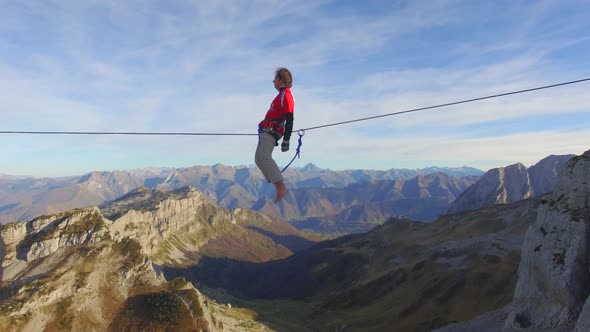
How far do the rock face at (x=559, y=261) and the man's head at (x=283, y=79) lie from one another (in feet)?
127

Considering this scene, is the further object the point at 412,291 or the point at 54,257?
the point at 412,291

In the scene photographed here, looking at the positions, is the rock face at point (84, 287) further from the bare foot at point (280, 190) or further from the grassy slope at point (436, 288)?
the bare foot at point (280, 190)

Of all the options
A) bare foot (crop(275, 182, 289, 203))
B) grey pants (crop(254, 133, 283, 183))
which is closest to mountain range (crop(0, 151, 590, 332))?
bare foot (crop(275, 182, 289, 203))

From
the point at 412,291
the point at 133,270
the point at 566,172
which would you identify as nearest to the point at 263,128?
the point at 566,172

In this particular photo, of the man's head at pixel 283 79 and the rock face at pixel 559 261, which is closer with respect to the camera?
the man's head at pixel 283 79

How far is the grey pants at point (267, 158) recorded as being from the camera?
18.7 meters

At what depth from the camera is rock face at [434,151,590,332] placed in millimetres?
42000

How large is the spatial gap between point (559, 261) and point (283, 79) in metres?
41.7

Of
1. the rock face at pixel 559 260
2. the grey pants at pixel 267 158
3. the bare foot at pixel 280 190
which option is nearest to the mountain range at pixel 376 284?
the rock face at pixel 559 260

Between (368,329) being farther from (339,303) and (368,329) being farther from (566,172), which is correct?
(566,172)

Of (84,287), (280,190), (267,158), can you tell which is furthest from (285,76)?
(84,287)

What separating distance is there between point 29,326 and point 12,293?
1242cm

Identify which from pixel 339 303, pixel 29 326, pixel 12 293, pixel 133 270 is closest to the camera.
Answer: pixel 29 326

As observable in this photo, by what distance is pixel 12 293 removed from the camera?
318ft
